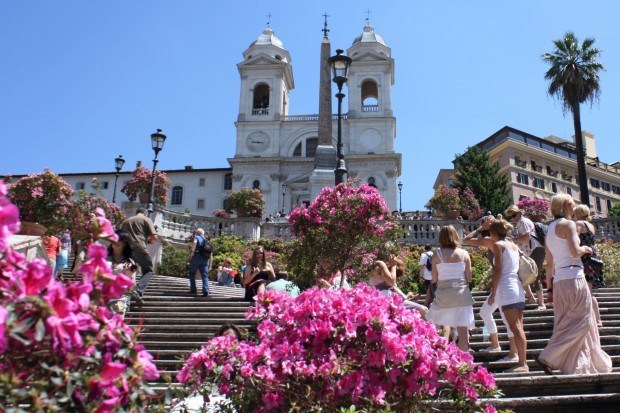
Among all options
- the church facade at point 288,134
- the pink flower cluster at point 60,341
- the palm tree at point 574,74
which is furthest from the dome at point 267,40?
the pink flower cluster at point 60,341

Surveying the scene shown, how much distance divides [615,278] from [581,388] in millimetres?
10397

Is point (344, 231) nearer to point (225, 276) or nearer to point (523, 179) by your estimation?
point (225, 276)

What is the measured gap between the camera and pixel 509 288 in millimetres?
6602

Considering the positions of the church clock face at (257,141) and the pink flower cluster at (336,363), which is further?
the church clock face at (257,141)

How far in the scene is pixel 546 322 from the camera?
29.0 ft

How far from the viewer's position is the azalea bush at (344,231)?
8.80 metres

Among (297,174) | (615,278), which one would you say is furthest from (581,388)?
(297,174)

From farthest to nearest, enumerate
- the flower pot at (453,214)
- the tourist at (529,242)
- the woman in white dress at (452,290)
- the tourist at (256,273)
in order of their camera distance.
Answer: the flower pot at (453,214) < the tourist at (256,273) < the tourist at (529,242) < the woman in white dress at (452,290)

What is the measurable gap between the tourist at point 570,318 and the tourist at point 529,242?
10.7 feet

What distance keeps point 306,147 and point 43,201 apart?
4947cm

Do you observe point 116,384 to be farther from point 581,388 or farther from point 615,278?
point 615,278

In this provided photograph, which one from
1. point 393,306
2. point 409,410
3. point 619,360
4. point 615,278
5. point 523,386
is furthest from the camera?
point 615,278

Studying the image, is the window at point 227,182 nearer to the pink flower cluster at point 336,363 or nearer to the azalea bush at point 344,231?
the azalea bush at point 344,231

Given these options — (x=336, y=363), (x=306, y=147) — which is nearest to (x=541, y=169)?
(x=306, y=147)
